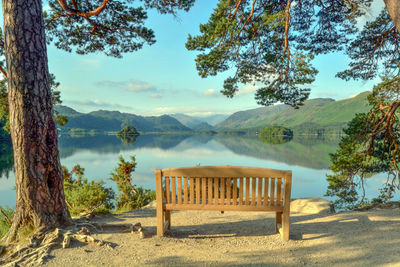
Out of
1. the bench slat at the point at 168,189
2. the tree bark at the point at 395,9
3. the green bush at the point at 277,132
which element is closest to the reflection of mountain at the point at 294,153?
the tree bark at the point at 395,9

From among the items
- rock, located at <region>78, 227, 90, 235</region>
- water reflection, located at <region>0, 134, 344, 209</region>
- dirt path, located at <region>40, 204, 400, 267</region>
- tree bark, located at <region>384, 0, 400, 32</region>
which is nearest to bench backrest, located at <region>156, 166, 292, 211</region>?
dirt path, located at <region>40, 204, 400, 267</region>

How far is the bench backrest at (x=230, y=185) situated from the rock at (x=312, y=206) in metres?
2.82

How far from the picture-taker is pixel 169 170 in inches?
145

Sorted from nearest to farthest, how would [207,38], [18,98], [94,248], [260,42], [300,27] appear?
[94,248], [18,98], [207,38], [260,42], [300,27]

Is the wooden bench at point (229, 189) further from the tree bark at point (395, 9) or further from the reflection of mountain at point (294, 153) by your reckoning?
the reflection of mountain at point (294, 153)

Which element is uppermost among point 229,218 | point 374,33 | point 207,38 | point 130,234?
point 374,33

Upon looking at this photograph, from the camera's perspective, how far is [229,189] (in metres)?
3.62

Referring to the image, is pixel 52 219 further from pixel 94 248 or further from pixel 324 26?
pixel 324 26

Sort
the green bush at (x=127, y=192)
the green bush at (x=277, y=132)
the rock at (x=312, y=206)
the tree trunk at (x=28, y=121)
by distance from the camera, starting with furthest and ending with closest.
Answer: the green bush at (x=277, y=132) < the green bush at (x=127, y=192) < the rock at (x=312, y=206) < the tree trunk at (x=28, y=121)

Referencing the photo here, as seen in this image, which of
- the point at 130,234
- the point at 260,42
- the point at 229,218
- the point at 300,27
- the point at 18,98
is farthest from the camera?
the point at 300,27

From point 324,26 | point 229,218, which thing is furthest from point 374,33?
point 229,218

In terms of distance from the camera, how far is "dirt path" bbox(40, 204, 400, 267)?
292cm

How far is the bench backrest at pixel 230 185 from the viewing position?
3.58 metres

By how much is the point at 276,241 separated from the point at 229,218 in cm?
165
